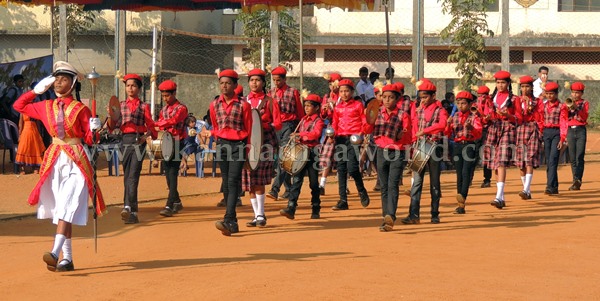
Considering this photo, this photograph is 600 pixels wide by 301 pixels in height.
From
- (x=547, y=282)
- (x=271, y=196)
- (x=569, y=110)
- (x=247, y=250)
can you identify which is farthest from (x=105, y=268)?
(x=569, y=110)

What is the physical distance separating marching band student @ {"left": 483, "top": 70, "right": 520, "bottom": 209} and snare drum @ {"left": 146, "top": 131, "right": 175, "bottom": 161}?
14.4 ft

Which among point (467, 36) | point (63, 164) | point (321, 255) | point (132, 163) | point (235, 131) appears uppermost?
point (467, 36)

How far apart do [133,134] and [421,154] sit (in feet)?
12.3

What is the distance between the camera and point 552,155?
60.7ft

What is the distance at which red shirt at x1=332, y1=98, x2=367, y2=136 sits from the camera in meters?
16.1

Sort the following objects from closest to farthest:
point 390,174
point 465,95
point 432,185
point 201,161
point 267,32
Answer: point 390,174, point 432,185, point 465,95, point 201,161, point 267,32

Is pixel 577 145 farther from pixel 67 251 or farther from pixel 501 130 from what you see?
pixel 67 251

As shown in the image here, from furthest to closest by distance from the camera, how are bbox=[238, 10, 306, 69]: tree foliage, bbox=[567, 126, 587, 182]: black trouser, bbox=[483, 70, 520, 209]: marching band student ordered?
bbox=[238, 10, 306, 69]: tree foliage, bbox=[567, 126, 587, 182]: black trouser, bbox=[483, 70, 520, 209]: marching band student

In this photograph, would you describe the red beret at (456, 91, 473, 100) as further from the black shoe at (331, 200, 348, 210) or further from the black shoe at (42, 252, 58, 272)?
the black shoe at (42, 252, 58, 272)

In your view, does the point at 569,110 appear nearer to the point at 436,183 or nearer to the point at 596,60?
the point at 436,183

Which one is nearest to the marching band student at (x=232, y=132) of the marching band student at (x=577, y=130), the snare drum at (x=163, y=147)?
the snare drum at (x=163, y=147)

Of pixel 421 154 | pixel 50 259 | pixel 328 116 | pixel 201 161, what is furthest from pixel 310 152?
pixel 201 161

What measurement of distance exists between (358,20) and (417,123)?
21.6 meters

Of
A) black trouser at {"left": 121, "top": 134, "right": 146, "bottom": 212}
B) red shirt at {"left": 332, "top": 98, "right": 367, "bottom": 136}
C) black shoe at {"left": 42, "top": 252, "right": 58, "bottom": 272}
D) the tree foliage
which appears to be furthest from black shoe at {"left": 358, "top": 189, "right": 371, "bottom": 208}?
the tree foliage
